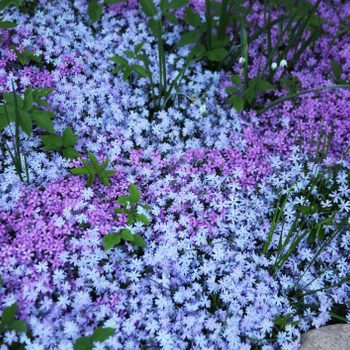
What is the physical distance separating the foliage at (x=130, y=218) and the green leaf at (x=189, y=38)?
216 cm

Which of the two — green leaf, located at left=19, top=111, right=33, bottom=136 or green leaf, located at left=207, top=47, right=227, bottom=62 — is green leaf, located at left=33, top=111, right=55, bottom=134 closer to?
green leaf, located at left=19, top=111, right=33, bottom=136

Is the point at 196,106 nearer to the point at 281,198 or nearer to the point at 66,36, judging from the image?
the point at 281,198

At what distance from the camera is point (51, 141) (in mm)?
4246

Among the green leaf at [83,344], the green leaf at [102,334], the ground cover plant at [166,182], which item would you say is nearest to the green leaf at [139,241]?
the ground cover plant at [166,182]

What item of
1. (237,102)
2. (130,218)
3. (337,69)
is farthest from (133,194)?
(337,69)

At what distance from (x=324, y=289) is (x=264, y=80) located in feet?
8.54

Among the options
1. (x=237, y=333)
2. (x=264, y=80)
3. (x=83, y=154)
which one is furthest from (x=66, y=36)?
(x=237, y=333)

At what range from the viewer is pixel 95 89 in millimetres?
4977

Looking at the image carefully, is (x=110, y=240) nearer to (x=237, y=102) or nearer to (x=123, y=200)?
(x=123, y=200)

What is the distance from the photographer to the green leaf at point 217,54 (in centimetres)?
521

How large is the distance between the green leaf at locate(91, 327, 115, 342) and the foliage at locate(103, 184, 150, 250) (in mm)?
690

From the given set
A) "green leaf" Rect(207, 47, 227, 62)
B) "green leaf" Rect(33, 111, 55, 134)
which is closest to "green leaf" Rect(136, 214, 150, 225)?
"green leaf" Rect(33, 111, 55, 134)

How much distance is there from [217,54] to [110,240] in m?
2.78

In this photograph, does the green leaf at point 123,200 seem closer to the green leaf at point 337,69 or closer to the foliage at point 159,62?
the foliage at point 159,62
